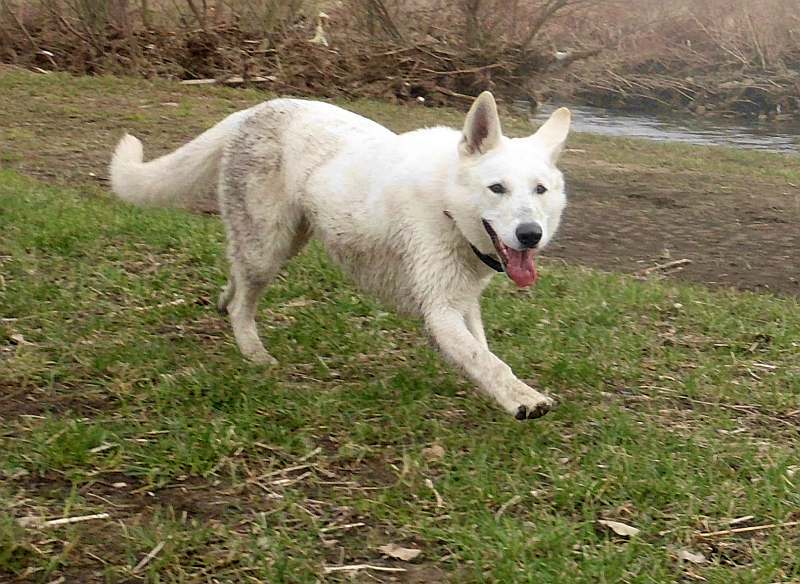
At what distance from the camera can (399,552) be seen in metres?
3.34

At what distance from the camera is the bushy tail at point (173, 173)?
550cm

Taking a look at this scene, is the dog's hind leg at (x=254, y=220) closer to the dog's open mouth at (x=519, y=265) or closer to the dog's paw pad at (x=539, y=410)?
the dog's open mouth at (x=519, y=265)

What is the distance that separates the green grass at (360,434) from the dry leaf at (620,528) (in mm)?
38

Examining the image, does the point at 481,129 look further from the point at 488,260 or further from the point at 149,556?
the point at 149,556

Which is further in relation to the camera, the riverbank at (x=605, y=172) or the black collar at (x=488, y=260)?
the riverbank at (x=605, y=172)

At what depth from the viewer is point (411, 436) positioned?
4.27 metres

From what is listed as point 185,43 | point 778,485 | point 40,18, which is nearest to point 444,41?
point 185,43

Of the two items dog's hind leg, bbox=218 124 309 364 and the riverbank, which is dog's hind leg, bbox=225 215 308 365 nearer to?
dog's hind leg, bbox=218 124 309 364

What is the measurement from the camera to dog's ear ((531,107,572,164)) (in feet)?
15.3

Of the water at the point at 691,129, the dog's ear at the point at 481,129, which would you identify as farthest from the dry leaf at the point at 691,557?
the water at the point at 691,129

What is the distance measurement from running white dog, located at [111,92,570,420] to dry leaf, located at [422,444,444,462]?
0.30 meters

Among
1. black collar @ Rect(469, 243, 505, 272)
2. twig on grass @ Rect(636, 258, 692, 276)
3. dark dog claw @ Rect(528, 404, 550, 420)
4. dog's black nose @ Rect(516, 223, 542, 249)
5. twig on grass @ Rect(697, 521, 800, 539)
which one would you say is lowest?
twig on grass @ Rect(636, 258, 692, 276)

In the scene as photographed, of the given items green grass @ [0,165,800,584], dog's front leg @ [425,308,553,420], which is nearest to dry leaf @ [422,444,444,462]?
green grass @ [0,165,800,584]

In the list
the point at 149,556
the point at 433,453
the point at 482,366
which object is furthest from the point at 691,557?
the point at 149,556
